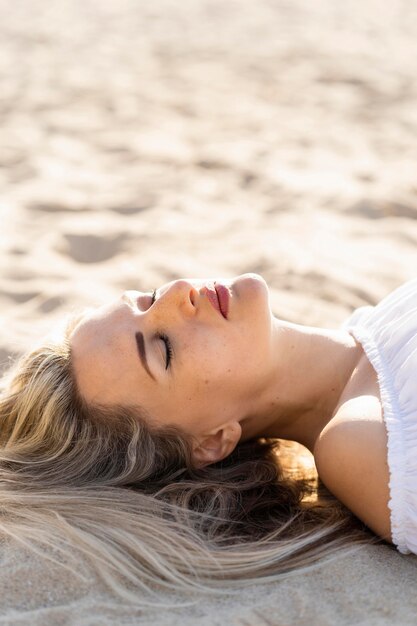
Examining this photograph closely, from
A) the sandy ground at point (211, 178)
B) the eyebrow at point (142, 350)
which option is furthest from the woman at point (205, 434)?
the sandy ground at point (211, 178)

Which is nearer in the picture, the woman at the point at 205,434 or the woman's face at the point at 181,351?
the woman at the point at 205,434

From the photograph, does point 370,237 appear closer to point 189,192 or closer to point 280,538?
point 189,192

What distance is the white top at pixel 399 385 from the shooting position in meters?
2.68

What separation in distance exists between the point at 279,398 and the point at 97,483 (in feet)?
2.39

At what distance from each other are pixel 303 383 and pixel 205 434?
1.36ft

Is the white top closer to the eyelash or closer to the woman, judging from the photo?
the woman

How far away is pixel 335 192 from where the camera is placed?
5.53m

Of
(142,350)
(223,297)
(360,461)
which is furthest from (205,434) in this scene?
(360,461)

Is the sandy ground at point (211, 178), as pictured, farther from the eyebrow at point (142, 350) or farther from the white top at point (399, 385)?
the eyebrow at point (142, 350)

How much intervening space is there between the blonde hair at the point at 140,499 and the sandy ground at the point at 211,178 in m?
0.15

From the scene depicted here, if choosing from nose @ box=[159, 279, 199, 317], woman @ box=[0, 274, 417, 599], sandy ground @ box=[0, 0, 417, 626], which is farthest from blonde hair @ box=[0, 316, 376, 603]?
nose @ box=[159, 279, 199, 317]

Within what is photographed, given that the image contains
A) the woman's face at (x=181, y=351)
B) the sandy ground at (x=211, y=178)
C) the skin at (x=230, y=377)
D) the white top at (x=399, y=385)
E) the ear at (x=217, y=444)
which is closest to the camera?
the sandy ground at (x=211, y=178)

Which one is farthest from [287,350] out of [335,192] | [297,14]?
[297,14]

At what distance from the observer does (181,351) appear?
296 cm
